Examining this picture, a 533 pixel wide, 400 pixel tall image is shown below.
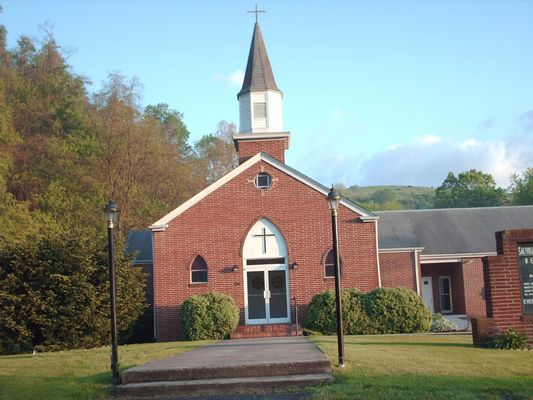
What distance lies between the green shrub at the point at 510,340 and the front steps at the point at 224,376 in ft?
15.5

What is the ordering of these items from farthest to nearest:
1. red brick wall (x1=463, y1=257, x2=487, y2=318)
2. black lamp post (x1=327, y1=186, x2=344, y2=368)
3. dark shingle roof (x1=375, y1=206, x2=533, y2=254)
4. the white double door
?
red brick wall (x1=463, y1=257, x2=487, y2=318), dark shingle roof (x1=375, y1=206, x2=533, y2=254), the white double door, black lamp post (x1=327, y1=186, x2=344, y2=368)

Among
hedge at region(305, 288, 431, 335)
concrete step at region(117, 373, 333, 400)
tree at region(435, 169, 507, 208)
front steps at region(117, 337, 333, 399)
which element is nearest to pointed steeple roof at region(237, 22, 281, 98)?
hedge at region(305, 288, 431, 335)

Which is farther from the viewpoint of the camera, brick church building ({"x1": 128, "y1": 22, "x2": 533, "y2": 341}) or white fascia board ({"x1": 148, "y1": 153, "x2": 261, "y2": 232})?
white fascia board ({"x1": 148, "y1": 153, "x2": 261, "y2": 232})

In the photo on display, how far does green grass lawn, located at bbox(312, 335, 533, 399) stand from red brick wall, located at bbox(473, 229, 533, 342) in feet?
3.93

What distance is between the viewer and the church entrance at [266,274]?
26906mm

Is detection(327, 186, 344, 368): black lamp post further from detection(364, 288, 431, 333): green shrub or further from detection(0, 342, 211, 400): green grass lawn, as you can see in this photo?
detection(364, 288, 431, 333): green shrub

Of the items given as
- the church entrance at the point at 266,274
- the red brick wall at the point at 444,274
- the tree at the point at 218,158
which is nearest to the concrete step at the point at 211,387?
the church entrance at the point at 266,274

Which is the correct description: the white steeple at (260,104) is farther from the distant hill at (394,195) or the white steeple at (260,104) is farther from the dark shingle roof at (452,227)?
the distant hill at (394,195)

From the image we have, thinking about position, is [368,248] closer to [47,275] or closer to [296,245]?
[296,245]

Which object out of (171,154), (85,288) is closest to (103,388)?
(85,288)

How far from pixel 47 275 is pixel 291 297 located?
9.20 meters

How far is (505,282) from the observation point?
15.9 m

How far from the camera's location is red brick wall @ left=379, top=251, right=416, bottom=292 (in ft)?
97.9

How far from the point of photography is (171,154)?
53.4 meters
